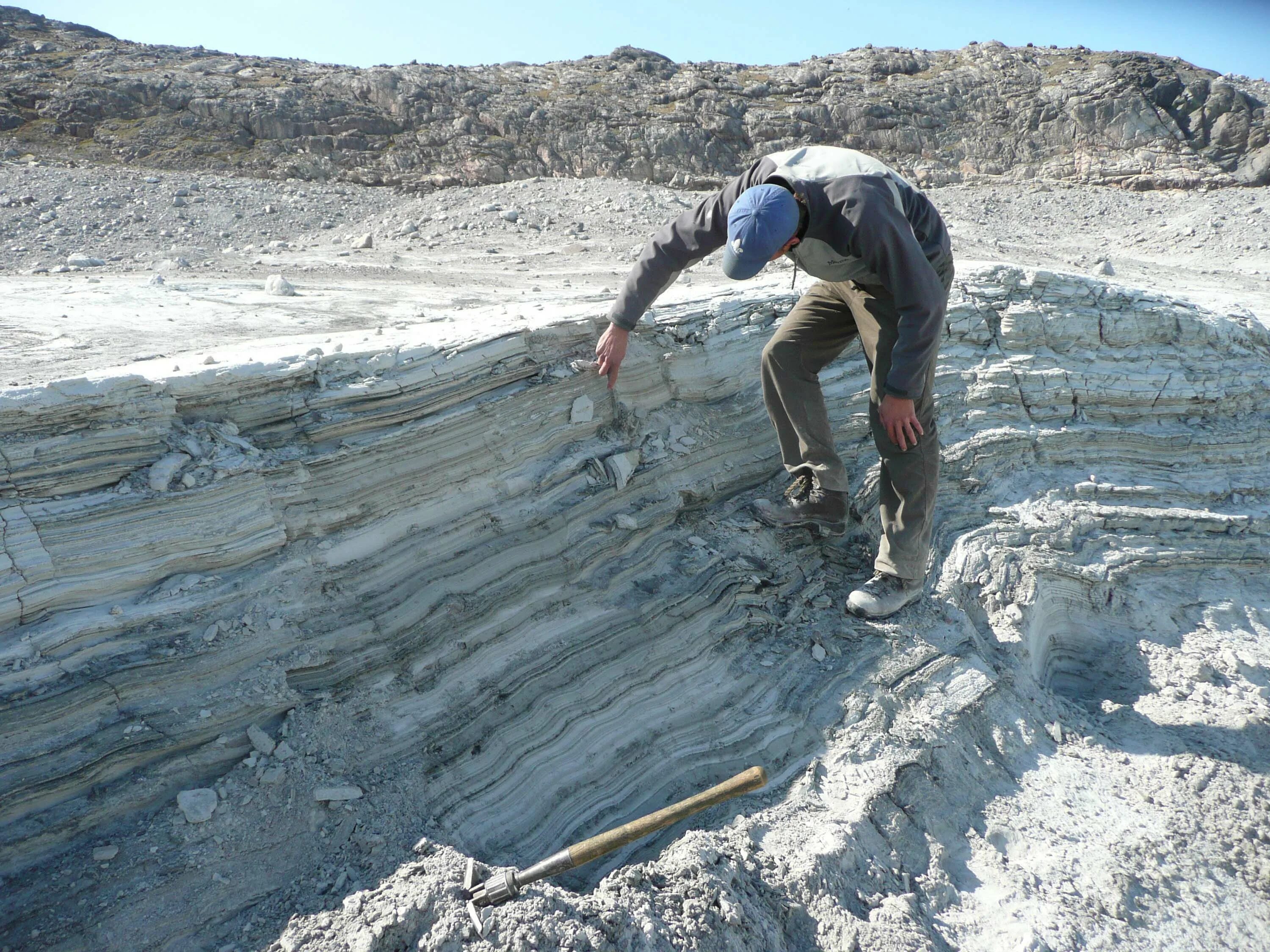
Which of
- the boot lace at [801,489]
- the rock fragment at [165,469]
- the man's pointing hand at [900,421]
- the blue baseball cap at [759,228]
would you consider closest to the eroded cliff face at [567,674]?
the rock fragment at [165,469]

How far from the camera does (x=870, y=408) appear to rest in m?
3.83

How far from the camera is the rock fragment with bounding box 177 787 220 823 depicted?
2.71 metres

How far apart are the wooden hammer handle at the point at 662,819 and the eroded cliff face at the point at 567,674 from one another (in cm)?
13

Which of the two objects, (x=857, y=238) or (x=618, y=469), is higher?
(x=857, y=238)

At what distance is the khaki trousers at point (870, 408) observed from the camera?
11.2 ft

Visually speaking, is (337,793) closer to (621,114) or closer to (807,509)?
(807,509)

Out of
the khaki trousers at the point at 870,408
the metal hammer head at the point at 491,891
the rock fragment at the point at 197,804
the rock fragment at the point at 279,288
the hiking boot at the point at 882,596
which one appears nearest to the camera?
the metal hammer head at the point at 491,891

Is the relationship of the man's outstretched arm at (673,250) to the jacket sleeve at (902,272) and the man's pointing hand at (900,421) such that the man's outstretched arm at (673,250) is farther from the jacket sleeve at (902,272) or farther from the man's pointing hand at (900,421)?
the man's pointing hand at (900,421)

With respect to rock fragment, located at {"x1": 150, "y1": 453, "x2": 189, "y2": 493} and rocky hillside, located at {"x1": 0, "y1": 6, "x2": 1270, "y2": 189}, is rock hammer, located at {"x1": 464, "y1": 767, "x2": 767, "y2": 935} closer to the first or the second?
rock fragment, located at {"x1": 150, "y1": 453, "x2": 189, "y2": 493}

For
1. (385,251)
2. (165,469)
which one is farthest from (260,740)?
(385,251)

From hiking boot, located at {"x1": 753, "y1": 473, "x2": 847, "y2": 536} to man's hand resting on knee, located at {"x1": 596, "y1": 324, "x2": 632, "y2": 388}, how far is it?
1064 millimetres

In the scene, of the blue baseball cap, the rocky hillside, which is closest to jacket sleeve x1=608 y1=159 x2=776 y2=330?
the blue baseball cap

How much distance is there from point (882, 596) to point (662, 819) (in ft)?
5.38

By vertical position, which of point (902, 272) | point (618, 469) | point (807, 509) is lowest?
point (807, 509)
